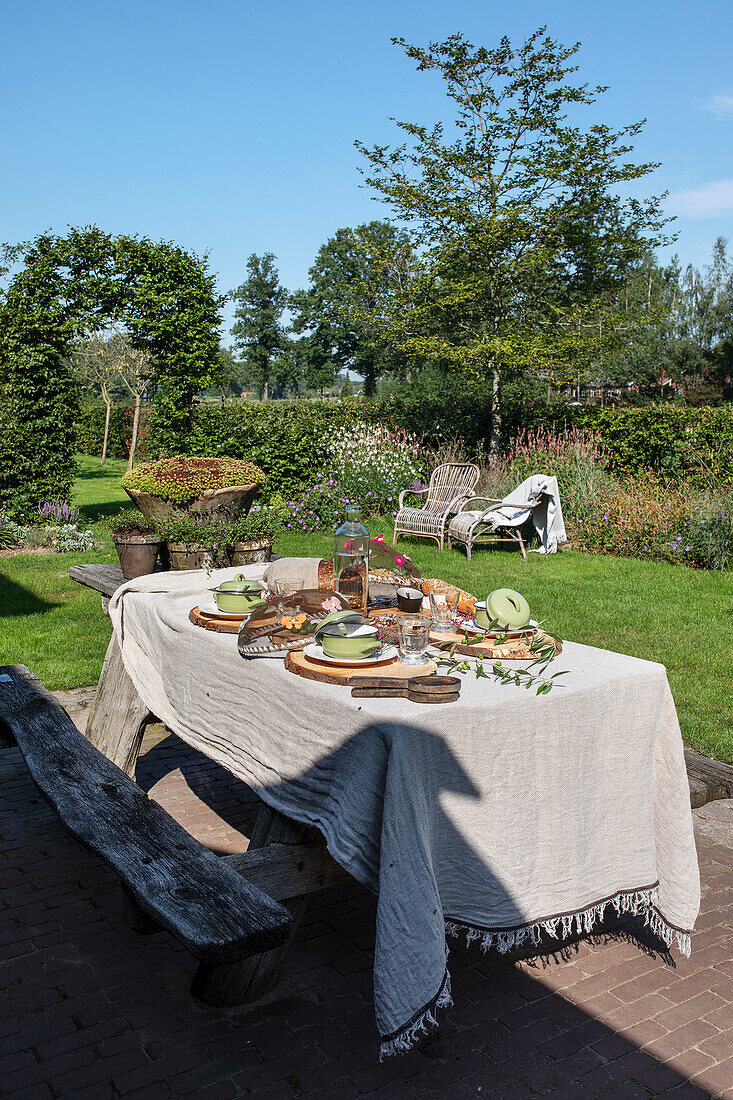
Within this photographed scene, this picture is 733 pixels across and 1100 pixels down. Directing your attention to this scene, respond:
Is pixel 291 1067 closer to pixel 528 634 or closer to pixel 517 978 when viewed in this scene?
pixel 517 978

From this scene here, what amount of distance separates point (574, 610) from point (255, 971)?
518 cm

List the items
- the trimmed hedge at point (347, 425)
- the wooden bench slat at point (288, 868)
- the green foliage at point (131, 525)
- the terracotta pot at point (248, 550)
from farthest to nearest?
1. the trimmed hedge at point (347, 425)
2. the green foliage at point (131, 525)
3. the terracotta pot at point (248, 550)
4. the wooden bench slat at point (288, 868)

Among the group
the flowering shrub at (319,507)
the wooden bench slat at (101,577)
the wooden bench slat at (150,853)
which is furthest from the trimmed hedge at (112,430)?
the wooden bench slat at (150,853)

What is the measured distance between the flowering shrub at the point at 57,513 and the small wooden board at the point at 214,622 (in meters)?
8.15

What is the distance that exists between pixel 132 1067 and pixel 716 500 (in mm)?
8859

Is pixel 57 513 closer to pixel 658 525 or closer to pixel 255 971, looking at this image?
pixel 658 525

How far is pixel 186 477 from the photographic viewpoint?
8.09 metres

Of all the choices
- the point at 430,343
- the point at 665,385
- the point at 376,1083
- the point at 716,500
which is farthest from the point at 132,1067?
the point at 665,385

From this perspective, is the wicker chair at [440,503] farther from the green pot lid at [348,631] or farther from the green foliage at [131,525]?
the green pot lid at [348,631]

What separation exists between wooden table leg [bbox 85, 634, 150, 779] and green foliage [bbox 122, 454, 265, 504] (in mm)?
4514

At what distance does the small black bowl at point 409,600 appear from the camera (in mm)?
2828

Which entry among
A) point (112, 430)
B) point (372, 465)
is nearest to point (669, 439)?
point (372, 465)

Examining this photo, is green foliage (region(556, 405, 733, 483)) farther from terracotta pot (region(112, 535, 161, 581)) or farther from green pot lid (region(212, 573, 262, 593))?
green pot lid (region(212, 573, 262, 593))

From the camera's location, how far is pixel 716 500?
31.1 feet
